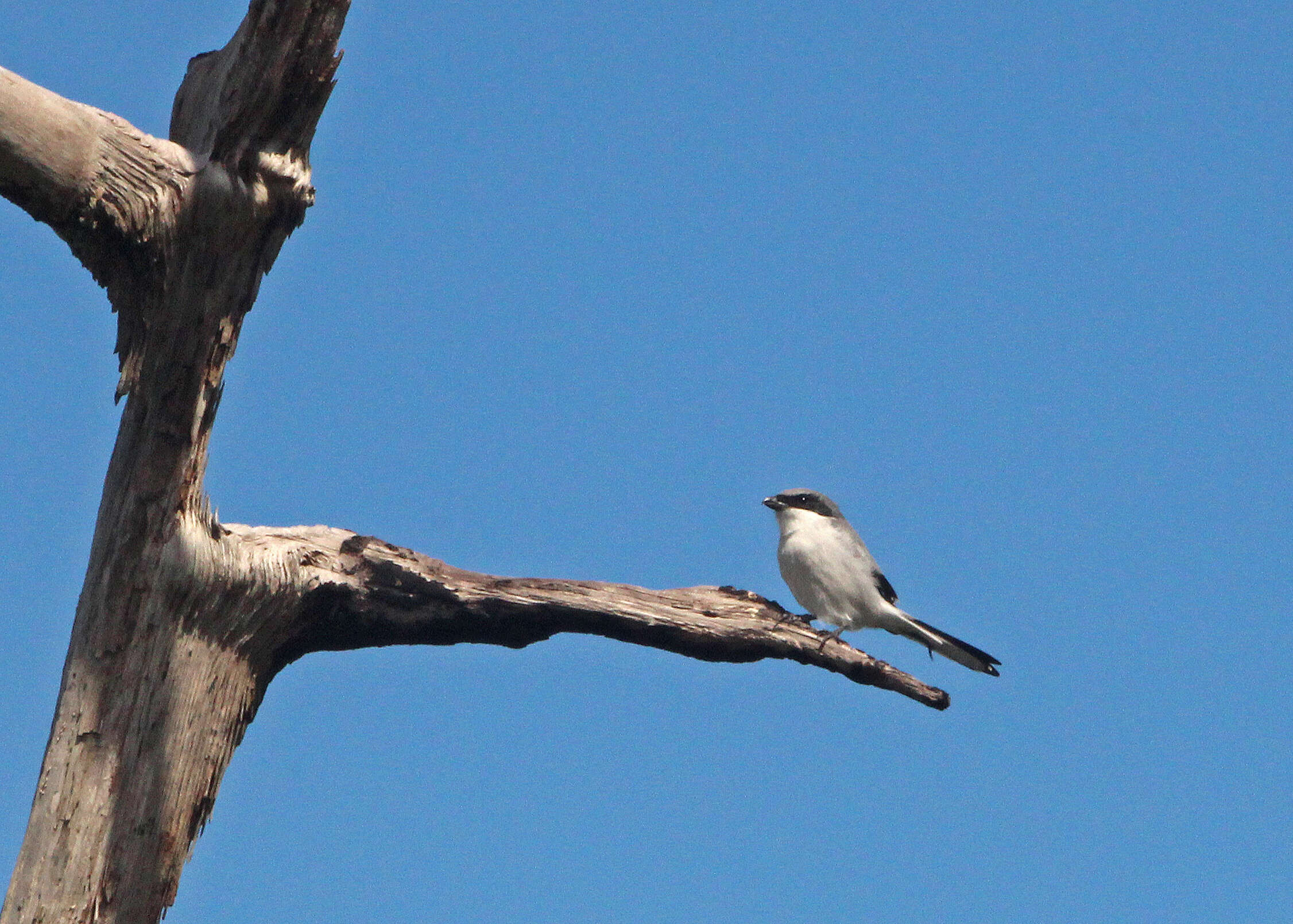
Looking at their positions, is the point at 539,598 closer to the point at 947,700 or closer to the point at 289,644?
the point at 289,644

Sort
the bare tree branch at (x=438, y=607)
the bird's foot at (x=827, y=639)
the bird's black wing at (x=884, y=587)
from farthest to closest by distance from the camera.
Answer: the bird's black wing at (x=884, y=587) < the bird's foot at (x=827, y=639) < the bare tree branch at (x=438, y=607)

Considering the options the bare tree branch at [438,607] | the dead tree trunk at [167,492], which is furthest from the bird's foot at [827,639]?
the dead tree trunk at [167,492]

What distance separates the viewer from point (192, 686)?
4762mm

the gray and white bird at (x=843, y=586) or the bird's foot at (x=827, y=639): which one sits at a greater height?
the gray and white bird at (x=843, y=586)

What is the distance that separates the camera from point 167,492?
15.0ft

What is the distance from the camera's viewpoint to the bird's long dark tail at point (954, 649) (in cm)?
764

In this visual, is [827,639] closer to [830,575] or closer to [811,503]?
[830,575]

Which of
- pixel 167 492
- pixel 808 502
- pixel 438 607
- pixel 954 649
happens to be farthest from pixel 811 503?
pixel 167 492

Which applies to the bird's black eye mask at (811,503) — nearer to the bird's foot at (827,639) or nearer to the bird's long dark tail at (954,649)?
the bird's long dark tail at (954,649)

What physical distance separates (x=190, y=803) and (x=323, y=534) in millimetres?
1292

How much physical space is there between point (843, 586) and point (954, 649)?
84 centimetres

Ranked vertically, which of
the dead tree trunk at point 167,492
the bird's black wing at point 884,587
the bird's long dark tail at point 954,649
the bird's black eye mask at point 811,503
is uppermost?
the bird's black eye mask at point 811,503

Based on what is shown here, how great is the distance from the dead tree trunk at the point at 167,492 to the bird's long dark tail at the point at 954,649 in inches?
153

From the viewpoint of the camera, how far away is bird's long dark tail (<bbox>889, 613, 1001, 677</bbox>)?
7.64 m
